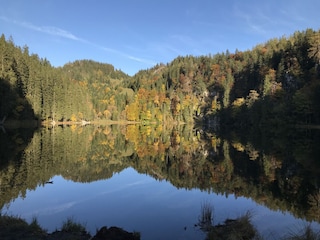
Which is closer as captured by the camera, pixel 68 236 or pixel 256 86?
pixel 68 236

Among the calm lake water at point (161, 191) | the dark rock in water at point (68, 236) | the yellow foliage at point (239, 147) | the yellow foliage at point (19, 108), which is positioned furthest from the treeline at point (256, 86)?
the dark rock in water at point (68, 236)

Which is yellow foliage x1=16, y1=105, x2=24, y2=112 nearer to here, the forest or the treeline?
the forest

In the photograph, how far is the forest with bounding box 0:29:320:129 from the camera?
78250 millimetres

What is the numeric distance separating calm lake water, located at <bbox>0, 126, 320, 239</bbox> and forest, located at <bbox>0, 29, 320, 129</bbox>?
47.2 m

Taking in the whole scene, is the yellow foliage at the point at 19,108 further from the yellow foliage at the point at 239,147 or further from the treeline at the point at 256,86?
the treeline at the point at 256,86

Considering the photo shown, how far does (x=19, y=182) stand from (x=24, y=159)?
29.5 feet

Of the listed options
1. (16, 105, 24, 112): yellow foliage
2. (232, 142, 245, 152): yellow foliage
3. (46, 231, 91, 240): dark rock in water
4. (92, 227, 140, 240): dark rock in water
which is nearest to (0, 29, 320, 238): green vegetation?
(232, 142, 245, 152): yellow foliage

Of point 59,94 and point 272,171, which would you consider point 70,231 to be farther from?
point 59,94

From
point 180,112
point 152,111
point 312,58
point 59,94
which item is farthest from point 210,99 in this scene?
point 59,94

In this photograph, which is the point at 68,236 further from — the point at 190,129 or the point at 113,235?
the point at 190,129

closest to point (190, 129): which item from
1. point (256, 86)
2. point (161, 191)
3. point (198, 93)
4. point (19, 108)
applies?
point (256, 86)

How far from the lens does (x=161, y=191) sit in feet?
67.8

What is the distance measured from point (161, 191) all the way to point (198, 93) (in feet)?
488

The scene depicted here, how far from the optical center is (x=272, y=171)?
2584 centimetres
